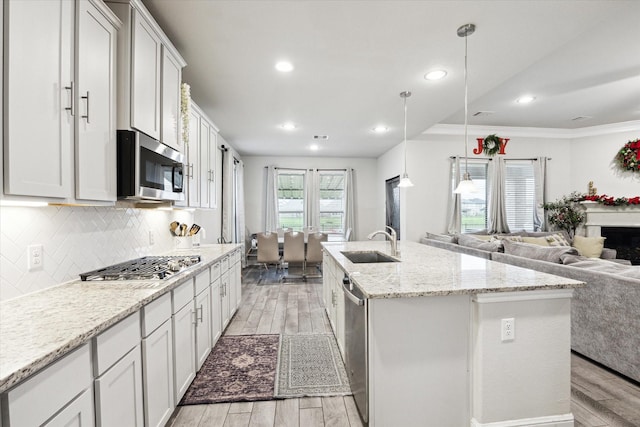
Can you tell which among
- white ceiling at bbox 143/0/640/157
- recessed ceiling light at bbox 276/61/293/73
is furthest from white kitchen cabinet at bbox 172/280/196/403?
recessed ceiling light at bbox 276/61/293/73

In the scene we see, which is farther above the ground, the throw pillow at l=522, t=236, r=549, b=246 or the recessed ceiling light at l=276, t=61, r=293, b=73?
the recessed ceiling light at l=276, t=61, r=293, b=73

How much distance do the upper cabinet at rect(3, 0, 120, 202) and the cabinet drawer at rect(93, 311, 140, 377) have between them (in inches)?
24.0

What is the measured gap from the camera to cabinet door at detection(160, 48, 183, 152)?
2.08 m

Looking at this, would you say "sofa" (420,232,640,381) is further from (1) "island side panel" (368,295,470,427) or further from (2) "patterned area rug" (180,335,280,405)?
(2) "patterned area rug" (180,335,280,405)

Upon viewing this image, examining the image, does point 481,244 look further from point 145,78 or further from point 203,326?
point 145,78

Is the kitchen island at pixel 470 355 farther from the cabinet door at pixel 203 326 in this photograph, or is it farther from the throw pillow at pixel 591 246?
the throw pillow at pixel 591 246

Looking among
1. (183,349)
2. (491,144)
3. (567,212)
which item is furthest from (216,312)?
(567,212)

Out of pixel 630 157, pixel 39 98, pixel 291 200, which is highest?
pixel 630 157

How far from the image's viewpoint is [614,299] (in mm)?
2195

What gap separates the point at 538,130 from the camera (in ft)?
18.8

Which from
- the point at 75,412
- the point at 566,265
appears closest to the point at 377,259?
the point at 566,265

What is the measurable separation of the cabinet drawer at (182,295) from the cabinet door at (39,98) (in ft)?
2.70

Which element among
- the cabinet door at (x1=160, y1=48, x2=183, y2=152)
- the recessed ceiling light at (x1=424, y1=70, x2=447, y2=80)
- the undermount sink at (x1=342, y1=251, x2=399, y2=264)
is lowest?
the undermount sink at (x1=342, y1=251, x2=399, y2=264)

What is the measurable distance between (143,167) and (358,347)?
1.71m
